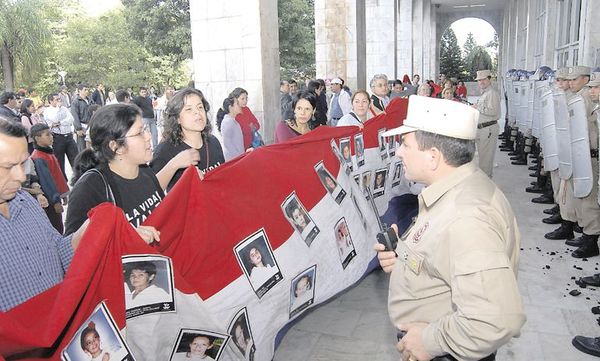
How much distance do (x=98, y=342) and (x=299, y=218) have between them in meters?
1.82

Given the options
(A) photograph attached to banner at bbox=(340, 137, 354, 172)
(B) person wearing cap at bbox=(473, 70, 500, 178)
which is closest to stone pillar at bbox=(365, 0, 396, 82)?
(B) person wearing cap at bbox=(473, 70, 500, 178)

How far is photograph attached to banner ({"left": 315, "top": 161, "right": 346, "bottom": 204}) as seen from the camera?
12.7 feet

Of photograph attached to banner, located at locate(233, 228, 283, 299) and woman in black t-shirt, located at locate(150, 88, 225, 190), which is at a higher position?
woman in black t-shirt, located at locate(150, 88, 225, 190)

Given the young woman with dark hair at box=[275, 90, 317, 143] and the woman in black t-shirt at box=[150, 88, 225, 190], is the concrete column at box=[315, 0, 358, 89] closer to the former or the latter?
the young woman with dark hair at box=[275, 90, 317, 143]

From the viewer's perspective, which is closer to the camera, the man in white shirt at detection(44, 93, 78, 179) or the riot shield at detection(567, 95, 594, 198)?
the riot shield at detection(567, 95, 594, 198)

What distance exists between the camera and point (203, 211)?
2619mm

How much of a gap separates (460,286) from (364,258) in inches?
105

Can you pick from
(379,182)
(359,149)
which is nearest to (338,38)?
(379,182)

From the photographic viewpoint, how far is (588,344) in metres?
3.54

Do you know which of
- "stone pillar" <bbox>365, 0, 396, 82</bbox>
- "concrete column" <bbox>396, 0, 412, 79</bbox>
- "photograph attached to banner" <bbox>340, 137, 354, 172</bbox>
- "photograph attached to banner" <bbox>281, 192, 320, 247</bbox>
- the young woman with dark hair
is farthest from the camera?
"concrete column" <bbox>396, 0, 412, 79</bbox>

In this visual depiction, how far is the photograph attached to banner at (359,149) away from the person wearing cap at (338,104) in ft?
16.5

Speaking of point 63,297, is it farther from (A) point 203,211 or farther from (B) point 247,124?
(B) point 247,124

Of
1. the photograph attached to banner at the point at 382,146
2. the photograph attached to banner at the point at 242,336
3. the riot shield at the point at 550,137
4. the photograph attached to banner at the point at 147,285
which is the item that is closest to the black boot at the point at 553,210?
the riot shield at the point at 550,137

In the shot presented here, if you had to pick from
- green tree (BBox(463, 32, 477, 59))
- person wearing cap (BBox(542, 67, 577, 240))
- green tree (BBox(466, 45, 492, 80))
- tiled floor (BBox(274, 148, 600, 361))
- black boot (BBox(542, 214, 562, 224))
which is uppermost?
green tree (BBox(463, 32, 477, 59))
